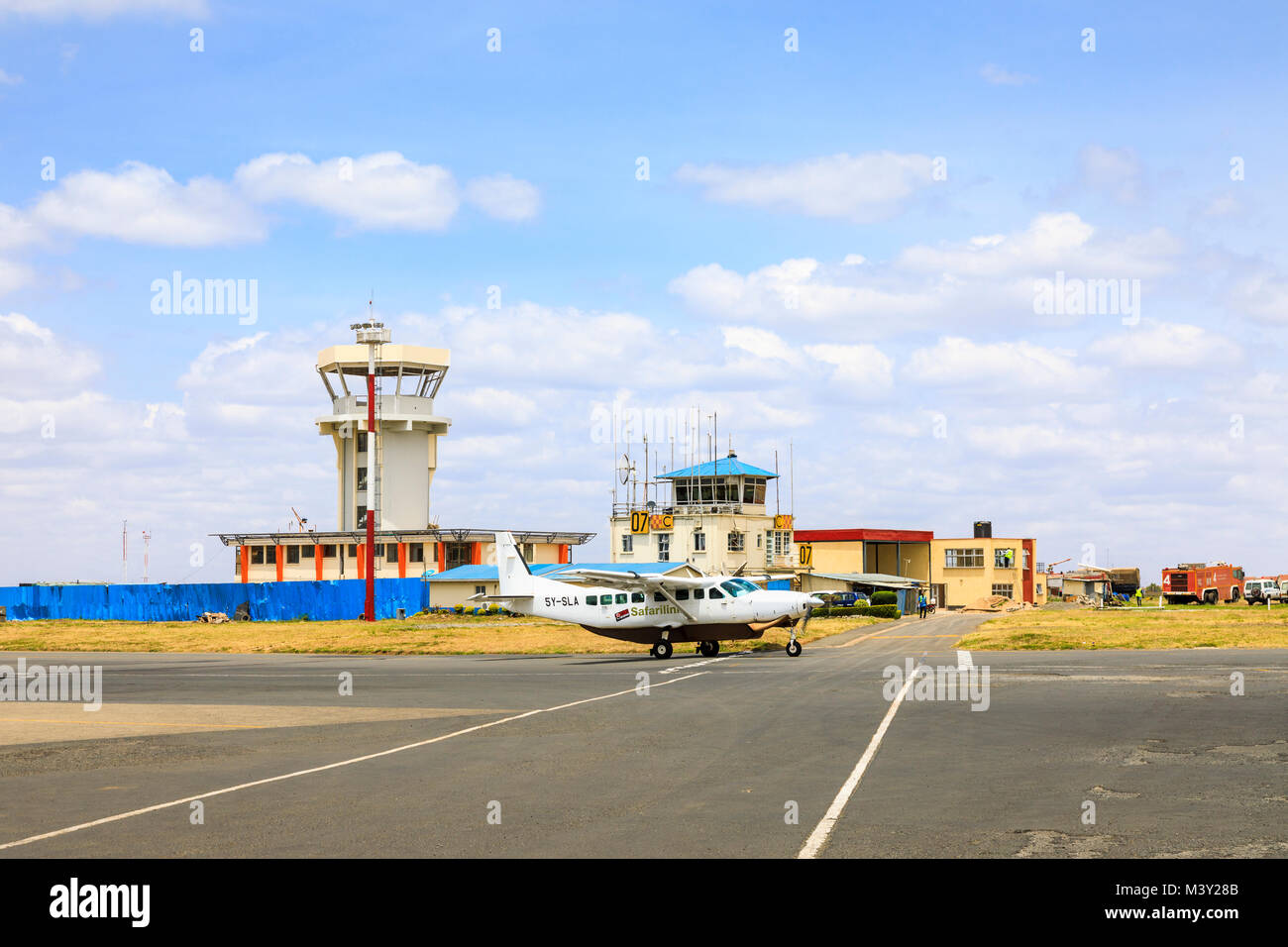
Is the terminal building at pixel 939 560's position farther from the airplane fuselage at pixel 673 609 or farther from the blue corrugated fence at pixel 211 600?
the airplane fuselage at pixel 673 609

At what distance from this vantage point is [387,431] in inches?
3821

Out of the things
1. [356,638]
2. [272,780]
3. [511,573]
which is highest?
[511,573]

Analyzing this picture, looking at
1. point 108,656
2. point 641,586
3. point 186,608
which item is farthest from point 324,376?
point 641,586

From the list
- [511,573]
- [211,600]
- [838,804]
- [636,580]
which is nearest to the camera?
[838,804]

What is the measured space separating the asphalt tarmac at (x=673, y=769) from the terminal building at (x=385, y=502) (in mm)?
63703

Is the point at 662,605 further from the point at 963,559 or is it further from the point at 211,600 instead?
the point at 963,559

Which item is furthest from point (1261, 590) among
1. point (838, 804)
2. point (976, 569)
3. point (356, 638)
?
point (838, 804)

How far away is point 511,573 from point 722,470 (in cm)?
4288

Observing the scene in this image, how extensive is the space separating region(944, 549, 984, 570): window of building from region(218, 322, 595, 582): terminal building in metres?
37.9

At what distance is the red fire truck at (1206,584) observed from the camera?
9381cm

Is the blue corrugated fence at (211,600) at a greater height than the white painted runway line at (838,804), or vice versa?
the white painted runway line at (838,804)

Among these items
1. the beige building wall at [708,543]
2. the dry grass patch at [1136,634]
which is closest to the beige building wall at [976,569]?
the beige building wall at [708,543]
